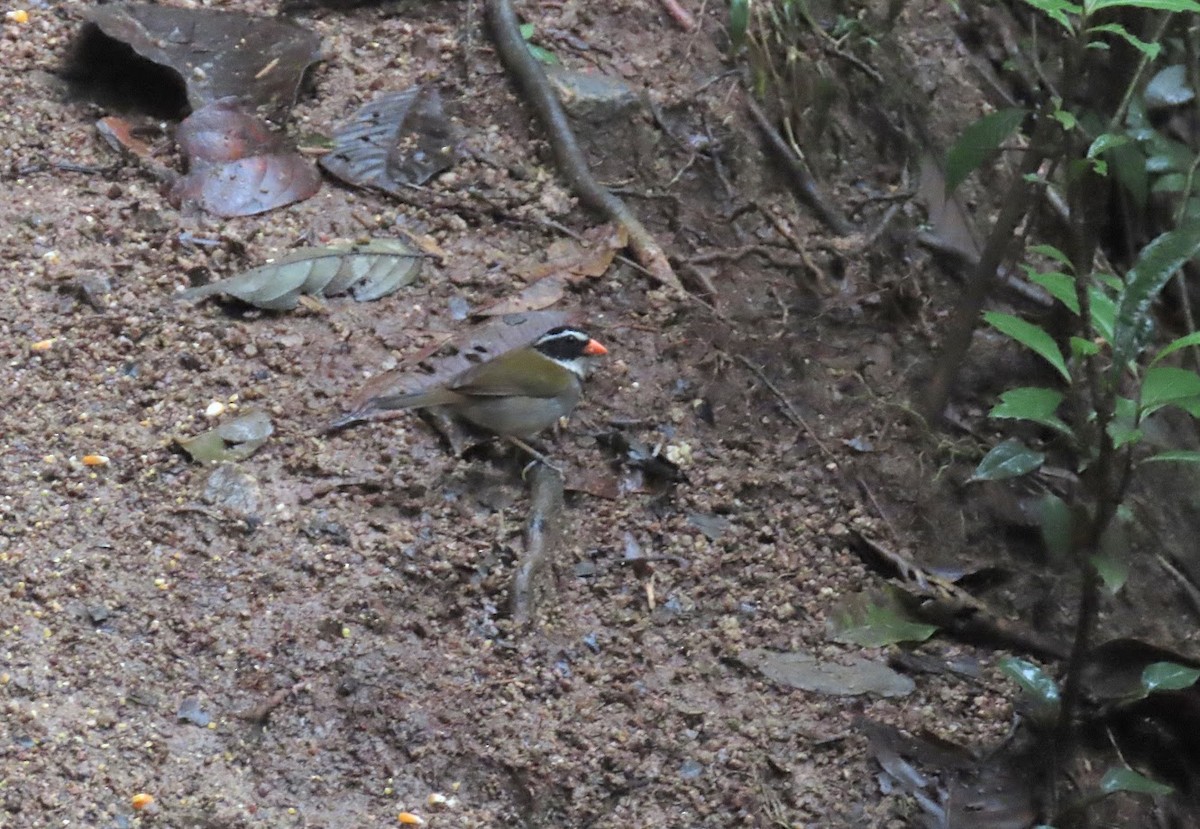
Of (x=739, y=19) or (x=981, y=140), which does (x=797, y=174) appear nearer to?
(x=739, y=19)

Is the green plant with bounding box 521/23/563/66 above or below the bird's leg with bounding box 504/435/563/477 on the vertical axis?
above

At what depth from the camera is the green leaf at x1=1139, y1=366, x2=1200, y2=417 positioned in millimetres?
2762

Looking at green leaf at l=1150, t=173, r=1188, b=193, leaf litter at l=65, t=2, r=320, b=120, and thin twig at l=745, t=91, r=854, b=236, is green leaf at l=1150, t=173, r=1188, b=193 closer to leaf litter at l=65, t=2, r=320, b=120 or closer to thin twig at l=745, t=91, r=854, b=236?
thin twig at l=745, t=91, r=854, b=236

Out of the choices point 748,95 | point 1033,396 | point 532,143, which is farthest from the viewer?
point 748,95

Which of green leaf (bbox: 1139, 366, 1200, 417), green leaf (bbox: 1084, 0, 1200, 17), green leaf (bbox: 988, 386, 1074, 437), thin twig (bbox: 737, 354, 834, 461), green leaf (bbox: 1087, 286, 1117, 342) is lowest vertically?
thin twig (bbox: 737, 354, 834, 461)

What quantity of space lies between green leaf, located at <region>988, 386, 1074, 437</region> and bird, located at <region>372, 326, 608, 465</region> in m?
1.39

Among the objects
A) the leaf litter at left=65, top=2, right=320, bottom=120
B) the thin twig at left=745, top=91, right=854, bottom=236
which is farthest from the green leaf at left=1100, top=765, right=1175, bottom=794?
the leaf litter at left=65, top=2, right=320, bottom=120

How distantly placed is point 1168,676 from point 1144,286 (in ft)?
3.30

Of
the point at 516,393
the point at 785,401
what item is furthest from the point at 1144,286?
the point at 516,393

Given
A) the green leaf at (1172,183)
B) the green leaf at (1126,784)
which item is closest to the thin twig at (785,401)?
the green leaf at (1126,784)

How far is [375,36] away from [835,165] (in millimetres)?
1952

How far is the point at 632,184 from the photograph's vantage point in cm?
457

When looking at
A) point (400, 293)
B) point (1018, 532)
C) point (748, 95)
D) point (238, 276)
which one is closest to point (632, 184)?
point (748, 95)

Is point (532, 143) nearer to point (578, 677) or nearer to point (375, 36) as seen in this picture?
point (375, 36)
